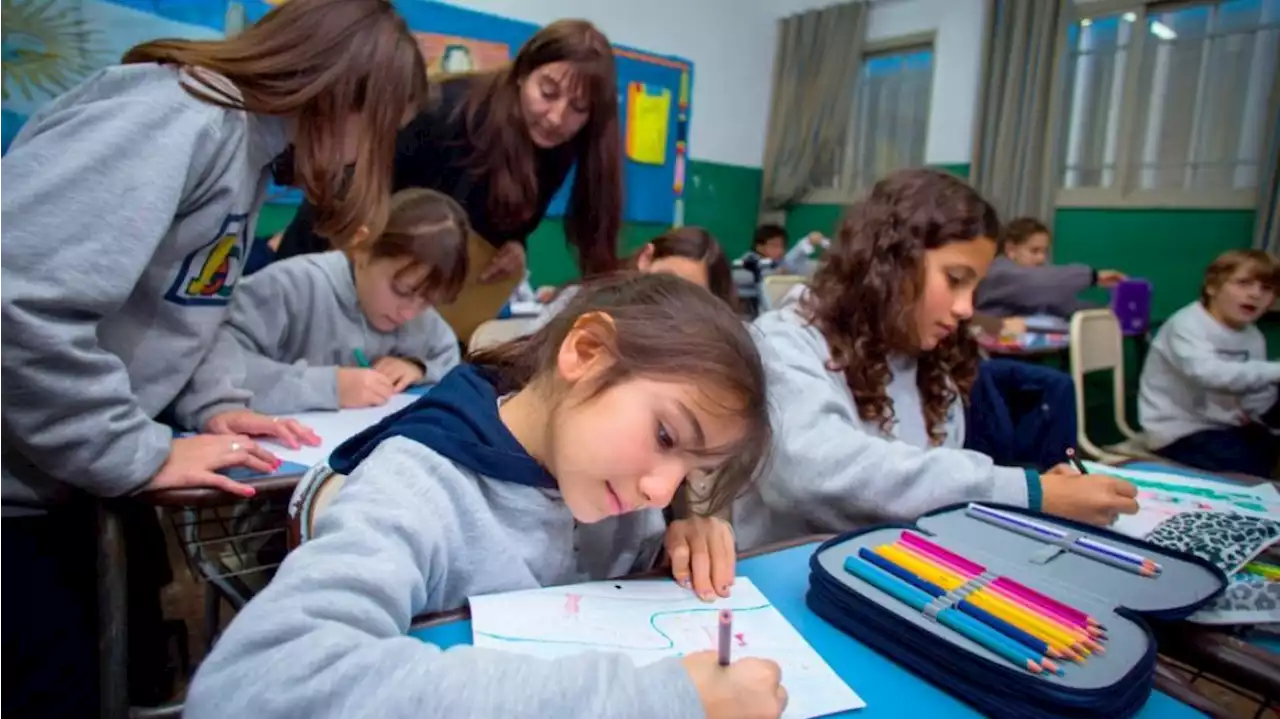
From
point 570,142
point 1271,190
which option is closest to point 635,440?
point 570,142

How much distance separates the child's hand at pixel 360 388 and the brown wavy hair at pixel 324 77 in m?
0.45

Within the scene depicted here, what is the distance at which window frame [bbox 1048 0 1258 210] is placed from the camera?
4.01 meters

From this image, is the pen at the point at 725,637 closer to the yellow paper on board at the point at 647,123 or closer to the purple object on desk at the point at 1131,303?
the purple object on desk at the point at 1131,303

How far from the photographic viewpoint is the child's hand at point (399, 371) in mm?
1655

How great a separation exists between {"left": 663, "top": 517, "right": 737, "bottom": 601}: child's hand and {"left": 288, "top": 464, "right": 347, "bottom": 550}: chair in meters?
0.33

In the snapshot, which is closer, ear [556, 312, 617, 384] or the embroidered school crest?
ear [556, 312, 617, 384]

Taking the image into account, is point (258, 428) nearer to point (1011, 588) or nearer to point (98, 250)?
point (98, 250)

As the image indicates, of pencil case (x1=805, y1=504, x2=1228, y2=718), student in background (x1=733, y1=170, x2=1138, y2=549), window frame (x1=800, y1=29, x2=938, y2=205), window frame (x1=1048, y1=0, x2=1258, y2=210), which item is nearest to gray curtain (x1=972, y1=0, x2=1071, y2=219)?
window frame (x1=1048, y1=0, x2=1258, y2=210)

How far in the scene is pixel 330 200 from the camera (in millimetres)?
1089

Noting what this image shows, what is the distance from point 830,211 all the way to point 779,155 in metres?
0.55

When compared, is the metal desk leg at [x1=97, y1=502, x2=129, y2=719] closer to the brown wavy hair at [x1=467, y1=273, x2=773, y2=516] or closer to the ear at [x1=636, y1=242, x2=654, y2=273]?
the brown wavy hair at [x1=467, y1=273, x2=773, y2=516]

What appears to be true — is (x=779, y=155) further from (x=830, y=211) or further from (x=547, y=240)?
(x=547, y=240)

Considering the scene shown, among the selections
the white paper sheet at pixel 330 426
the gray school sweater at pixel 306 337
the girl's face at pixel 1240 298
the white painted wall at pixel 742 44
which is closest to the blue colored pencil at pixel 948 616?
the white paper sheet at pixel 330 426

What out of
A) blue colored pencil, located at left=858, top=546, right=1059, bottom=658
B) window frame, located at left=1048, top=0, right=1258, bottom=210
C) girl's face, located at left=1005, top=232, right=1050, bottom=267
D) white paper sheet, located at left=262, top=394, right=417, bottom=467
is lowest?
white paper sheet, located at left=262, top=394, right=417, bottom=467
